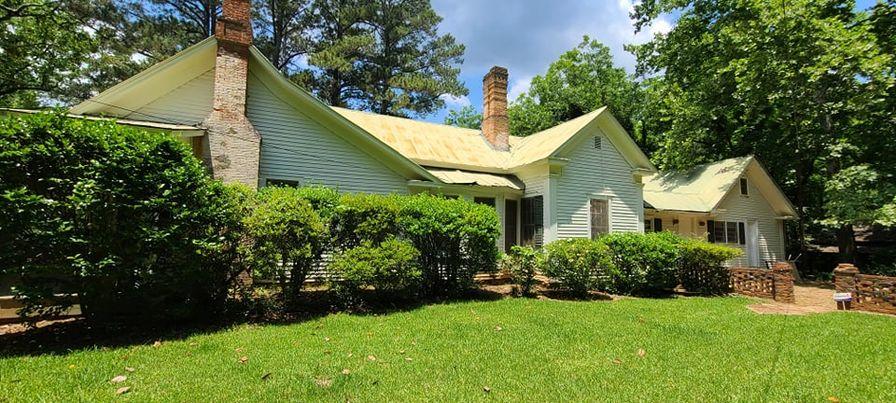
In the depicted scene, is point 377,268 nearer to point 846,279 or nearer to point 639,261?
point 639,261

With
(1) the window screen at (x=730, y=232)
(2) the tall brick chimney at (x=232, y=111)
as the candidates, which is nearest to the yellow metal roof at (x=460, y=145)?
(2) the tall brick chimney at (x=232, y=111)

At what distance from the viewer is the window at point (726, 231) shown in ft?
61.8

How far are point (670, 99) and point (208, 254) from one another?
2276cm

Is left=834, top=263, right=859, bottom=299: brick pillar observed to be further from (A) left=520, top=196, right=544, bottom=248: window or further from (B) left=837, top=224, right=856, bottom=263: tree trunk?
(B) left=837, top=224, right=856, bottom=263: tree trunk

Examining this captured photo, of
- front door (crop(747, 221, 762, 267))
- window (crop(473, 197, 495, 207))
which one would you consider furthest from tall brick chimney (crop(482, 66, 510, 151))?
front door (crop(747, 221, 762, 267))

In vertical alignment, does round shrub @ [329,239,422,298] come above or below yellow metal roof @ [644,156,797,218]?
below

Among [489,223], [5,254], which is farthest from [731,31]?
[5,254]

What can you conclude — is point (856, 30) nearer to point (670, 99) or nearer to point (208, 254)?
point (670, 99)

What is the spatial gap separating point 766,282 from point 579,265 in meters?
6.38

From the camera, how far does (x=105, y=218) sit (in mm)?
5562

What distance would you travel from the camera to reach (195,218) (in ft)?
20.2

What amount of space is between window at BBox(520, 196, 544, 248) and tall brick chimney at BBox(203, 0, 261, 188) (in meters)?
9.15

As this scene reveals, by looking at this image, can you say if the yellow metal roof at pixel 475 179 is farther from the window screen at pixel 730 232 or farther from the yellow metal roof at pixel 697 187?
the window screen at pixel 730 232

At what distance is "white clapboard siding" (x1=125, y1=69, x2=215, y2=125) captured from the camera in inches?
388
